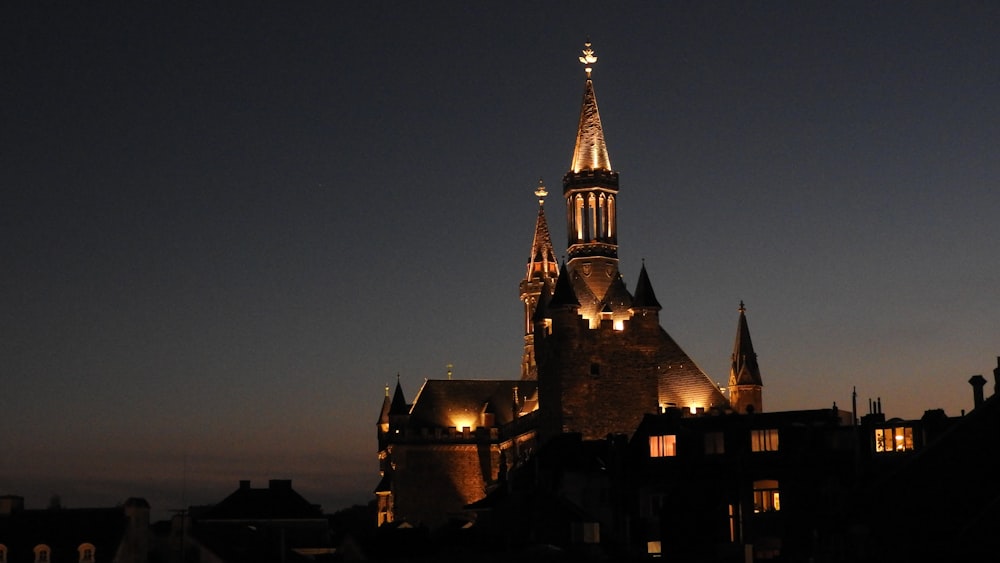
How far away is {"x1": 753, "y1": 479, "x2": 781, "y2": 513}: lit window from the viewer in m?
86.9

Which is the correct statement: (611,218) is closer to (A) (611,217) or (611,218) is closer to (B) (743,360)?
(A) (611,217)

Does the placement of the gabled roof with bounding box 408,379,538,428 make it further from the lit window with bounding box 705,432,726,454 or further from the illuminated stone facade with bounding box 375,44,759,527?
the lit window with bounding box 705,432,726,454

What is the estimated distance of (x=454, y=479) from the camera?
13050 cm

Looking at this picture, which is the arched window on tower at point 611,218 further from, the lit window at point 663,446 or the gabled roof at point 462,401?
the lit window at point 663,446

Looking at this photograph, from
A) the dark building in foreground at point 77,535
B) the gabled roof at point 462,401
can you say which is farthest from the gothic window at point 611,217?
the dark building in foreground at point 77,535

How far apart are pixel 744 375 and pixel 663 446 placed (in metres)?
23.6

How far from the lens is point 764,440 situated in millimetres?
89562

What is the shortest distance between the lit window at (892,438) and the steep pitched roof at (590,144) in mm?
41490

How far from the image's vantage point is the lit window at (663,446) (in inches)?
3686

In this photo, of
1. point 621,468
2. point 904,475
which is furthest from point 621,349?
point 904,475

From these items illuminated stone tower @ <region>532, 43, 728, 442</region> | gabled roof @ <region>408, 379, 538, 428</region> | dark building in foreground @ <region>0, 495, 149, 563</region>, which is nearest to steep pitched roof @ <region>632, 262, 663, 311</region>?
illuminated stone tower @ <region>532, 43, 728, 442</region>

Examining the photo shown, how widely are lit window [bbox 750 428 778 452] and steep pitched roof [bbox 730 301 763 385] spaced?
26.0 m

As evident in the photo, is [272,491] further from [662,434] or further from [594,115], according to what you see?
[594,115]

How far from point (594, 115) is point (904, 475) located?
60.9m
